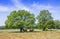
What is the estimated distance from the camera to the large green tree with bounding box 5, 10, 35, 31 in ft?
219

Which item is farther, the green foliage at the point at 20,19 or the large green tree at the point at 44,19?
the large green tree at the point at 44,19

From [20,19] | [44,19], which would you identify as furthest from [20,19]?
[44,19]

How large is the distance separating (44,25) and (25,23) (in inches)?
607

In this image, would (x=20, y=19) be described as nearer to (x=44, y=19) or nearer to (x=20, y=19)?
(x=20, y=19)

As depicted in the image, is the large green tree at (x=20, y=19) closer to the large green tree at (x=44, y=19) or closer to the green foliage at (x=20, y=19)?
the green foliage at (x=20, y=19)

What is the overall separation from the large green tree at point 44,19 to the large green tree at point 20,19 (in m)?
10.8

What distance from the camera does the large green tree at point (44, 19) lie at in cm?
7969

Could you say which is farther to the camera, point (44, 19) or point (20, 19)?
point (44, 19)

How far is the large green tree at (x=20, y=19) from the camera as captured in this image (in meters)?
66.8

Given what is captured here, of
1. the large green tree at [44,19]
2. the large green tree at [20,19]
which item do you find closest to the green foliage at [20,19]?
the large green tree at [20,19]

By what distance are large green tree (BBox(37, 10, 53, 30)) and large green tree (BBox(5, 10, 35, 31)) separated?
35.3 feet

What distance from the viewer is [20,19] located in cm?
6806

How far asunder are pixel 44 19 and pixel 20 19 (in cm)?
1739

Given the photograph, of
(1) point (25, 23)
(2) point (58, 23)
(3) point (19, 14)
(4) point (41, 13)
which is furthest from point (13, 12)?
(2) point (58, 23)
